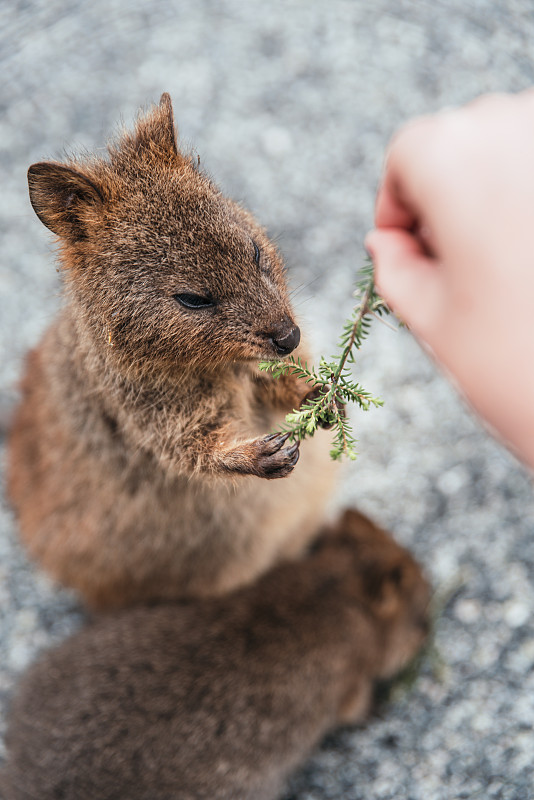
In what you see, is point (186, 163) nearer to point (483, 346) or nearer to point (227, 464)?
point (227, 464)

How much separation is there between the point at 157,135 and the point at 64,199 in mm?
454

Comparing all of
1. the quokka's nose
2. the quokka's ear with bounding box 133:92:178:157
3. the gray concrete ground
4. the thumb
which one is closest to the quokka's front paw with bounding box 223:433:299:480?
the quokka's nose

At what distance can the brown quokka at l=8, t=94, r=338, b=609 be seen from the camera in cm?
240

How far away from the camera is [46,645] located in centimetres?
427

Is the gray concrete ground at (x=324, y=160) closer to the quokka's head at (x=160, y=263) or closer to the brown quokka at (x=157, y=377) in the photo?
the brown quokka at (x=157, y=377)

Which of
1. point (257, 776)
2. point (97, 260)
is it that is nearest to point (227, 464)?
point (97, 260)

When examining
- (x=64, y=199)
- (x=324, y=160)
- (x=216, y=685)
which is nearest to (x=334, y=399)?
(x=64, y=199)

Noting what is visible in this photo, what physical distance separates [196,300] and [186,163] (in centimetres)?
62

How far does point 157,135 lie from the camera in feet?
8.64

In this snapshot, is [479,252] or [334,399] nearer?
[479,252]

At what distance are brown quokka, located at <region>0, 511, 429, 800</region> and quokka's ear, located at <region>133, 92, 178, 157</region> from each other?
2242 millimetres

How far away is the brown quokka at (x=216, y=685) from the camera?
3.08m

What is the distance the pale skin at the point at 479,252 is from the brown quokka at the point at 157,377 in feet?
2.26

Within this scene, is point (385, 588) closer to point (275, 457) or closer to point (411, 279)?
point (275, 457)
